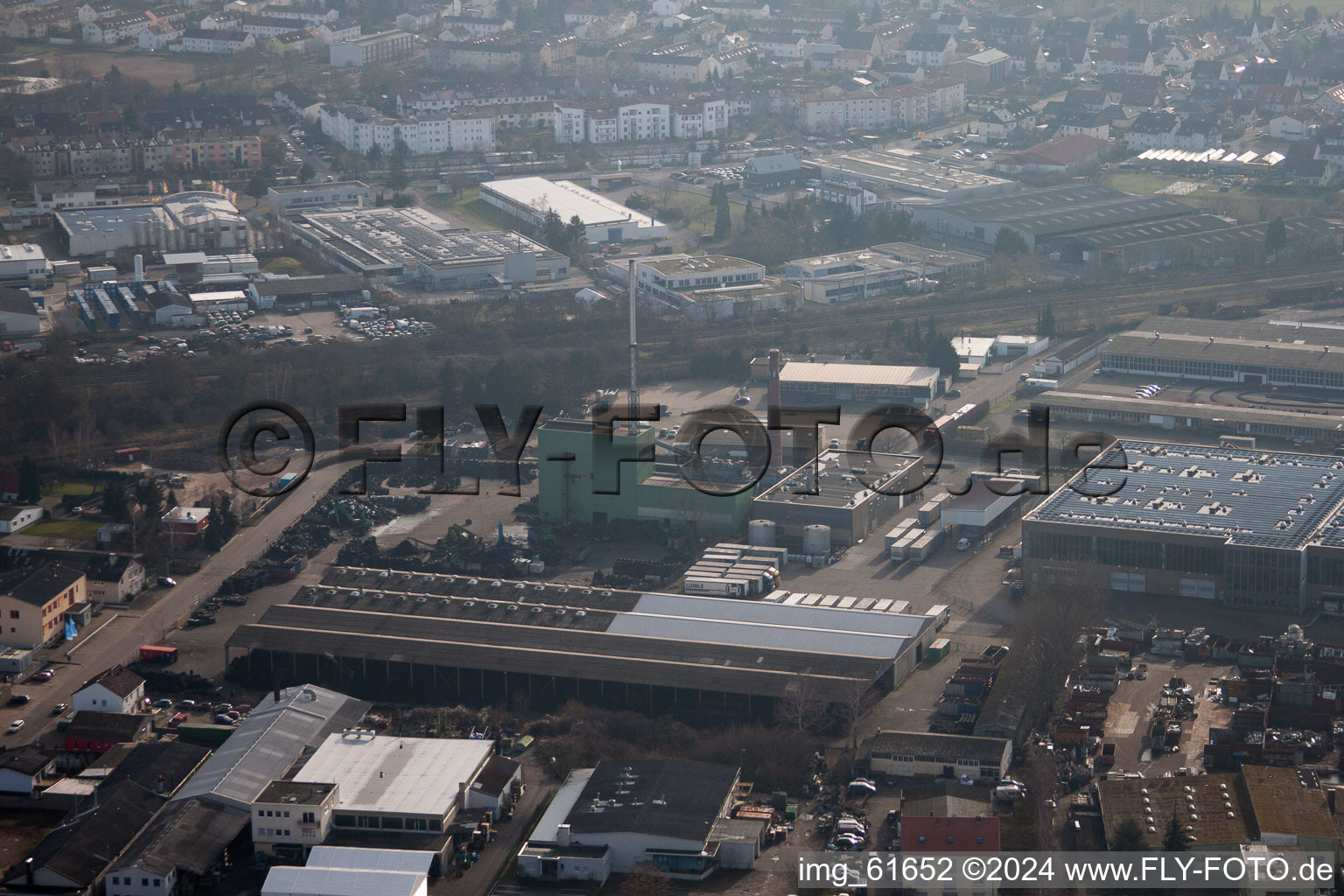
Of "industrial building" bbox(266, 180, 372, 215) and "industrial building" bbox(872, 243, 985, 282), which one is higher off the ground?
"industrial building" bbox(266, 180, 372, 215)

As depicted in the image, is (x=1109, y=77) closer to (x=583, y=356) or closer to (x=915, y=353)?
Result: (x=915, y=353)

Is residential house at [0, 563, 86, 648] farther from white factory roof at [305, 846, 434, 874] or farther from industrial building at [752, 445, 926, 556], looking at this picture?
industrial building at [752, 445, 926, 556]

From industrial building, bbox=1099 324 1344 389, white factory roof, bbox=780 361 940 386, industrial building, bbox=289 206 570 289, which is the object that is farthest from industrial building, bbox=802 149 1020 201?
white factory roof, bbox=780 361 940 386

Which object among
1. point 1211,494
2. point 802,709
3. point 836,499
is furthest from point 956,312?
point 802,709

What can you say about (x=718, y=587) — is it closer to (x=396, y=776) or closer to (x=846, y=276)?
(x=396, y=776)

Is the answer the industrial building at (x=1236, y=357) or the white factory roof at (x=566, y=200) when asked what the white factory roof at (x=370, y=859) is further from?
the white factory roof at (x=566, y=200)

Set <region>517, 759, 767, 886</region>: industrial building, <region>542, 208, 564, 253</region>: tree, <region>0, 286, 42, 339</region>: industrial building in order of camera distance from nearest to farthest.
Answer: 1. <region>517, 759, 767, 886</region>: industrial building
2. <region>0, 286, 42, 339</region>: industrial building
3. <region>542, 208, 564, 253</region>: tree

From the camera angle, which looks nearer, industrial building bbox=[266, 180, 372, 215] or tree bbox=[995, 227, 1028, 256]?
tree bbox=[995, 227, 1028, 256]

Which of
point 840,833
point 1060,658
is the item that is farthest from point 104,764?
point 1060,658

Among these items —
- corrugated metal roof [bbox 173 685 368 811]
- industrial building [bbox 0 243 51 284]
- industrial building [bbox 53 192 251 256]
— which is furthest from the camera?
industrial building [bbox 53 192 251 256]
